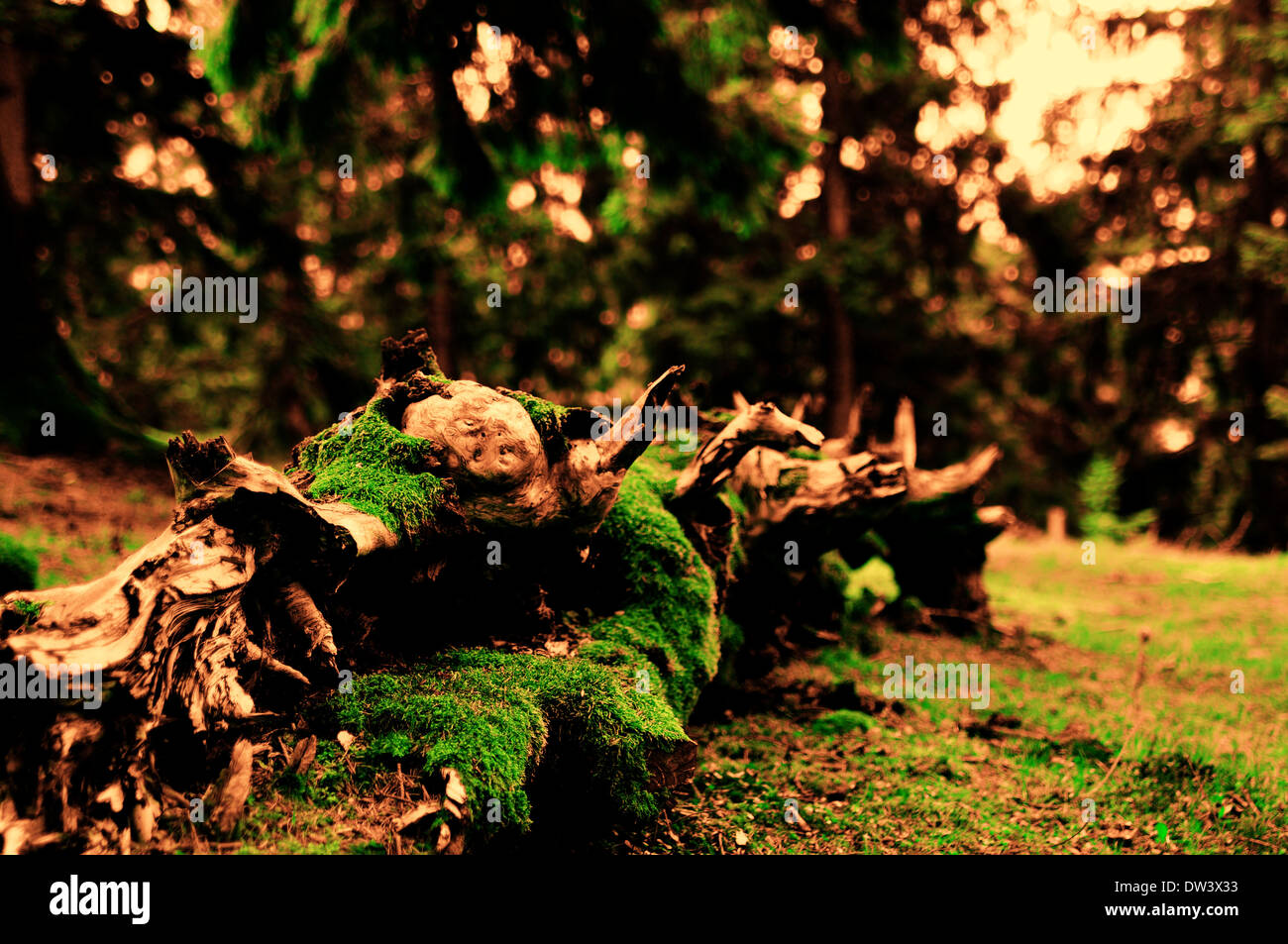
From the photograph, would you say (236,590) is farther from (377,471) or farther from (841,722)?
(841,722)

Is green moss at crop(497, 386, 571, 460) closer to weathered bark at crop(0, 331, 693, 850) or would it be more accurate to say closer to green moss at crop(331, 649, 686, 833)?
weathered bark at crop(0, 331, 693, 850)

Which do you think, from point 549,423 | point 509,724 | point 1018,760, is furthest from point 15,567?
point 1018,760

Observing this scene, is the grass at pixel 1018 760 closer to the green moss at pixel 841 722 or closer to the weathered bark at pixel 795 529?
the green moss at pixel 841 722

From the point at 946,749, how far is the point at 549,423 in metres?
2.91

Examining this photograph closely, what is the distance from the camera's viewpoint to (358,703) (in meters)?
2.56

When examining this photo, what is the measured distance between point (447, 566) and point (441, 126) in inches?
185

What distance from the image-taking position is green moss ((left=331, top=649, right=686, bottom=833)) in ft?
7.69

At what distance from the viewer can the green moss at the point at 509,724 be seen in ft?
7.69

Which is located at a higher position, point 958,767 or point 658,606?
point 658,606

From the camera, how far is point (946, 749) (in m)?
4.26

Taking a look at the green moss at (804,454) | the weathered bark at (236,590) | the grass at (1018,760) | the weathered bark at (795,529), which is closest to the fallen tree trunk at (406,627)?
the weathered bark at (236,590)

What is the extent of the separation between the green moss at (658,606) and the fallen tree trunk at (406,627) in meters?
0.01

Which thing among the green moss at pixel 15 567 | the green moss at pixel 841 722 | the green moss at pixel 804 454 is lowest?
the green moss at pixel 841 722
